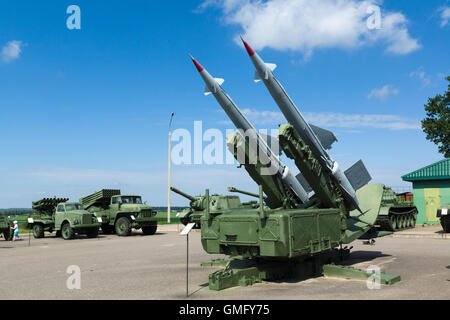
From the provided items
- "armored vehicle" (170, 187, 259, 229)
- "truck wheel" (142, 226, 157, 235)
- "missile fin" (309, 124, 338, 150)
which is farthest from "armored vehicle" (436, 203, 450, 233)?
"truck wheel" (142, 226, 157, 235)

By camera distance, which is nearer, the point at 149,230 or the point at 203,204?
the point at 149,230

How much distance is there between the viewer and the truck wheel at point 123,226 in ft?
65.5

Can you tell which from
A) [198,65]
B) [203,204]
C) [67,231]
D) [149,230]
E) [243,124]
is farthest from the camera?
[203,204]

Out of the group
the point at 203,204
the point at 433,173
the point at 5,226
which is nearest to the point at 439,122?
the point at 433,173

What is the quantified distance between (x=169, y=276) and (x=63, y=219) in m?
→ 12.3

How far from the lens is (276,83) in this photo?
1016 centimetres

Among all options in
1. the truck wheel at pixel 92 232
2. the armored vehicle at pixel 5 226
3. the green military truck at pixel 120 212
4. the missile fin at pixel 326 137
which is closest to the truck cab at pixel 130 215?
the green military truck at pixel 120 212

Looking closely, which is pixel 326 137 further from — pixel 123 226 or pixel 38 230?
pixel 38 230

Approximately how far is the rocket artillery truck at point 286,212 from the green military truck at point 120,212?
10490 millimetres

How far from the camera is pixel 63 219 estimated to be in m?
19.4
